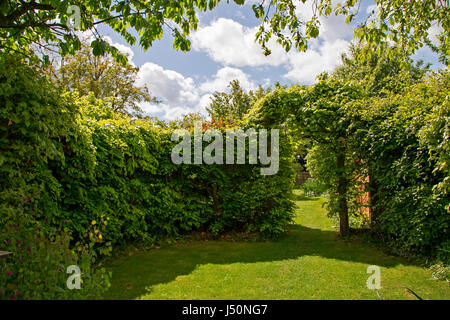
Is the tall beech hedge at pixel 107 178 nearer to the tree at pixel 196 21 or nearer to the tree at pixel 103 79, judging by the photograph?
the tree at pixel 196 21

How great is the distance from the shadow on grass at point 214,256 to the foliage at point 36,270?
1167 mm

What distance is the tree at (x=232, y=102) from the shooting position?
2414 cm

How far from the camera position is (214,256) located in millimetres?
5824

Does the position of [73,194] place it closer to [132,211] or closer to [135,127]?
[132,211]

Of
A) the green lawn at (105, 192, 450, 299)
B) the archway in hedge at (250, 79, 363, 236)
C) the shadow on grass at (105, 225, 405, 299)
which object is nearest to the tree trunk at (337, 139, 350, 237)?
the archway in hedge at (250, 79, 363, 236)

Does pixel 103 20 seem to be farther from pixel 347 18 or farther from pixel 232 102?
pixel 232 102

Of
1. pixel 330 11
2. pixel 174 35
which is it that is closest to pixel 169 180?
pixel 174 35

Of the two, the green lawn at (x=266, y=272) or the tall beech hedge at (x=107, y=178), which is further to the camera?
the green lawn at (x=266, y=272)

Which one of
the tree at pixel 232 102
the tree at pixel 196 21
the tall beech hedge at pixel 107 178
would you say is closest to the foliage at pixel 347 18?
the tree at pixel 196 21

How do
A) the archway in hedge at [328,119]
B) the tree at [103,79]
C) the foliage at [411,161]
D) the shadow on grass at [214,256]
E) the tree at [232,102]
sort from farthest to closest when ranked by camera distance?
the tree at [232,102] < the tree at [103,79] < the archway in hedge at [328,119] < the foliage at [411,161] < the shadow on grass at [214,256]

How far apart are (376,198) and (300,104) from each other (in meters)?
3.10

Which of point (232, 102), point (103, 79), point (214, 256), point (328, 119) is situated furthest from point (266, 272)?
point (103, 79)

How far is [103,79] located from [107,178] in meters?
22.2
